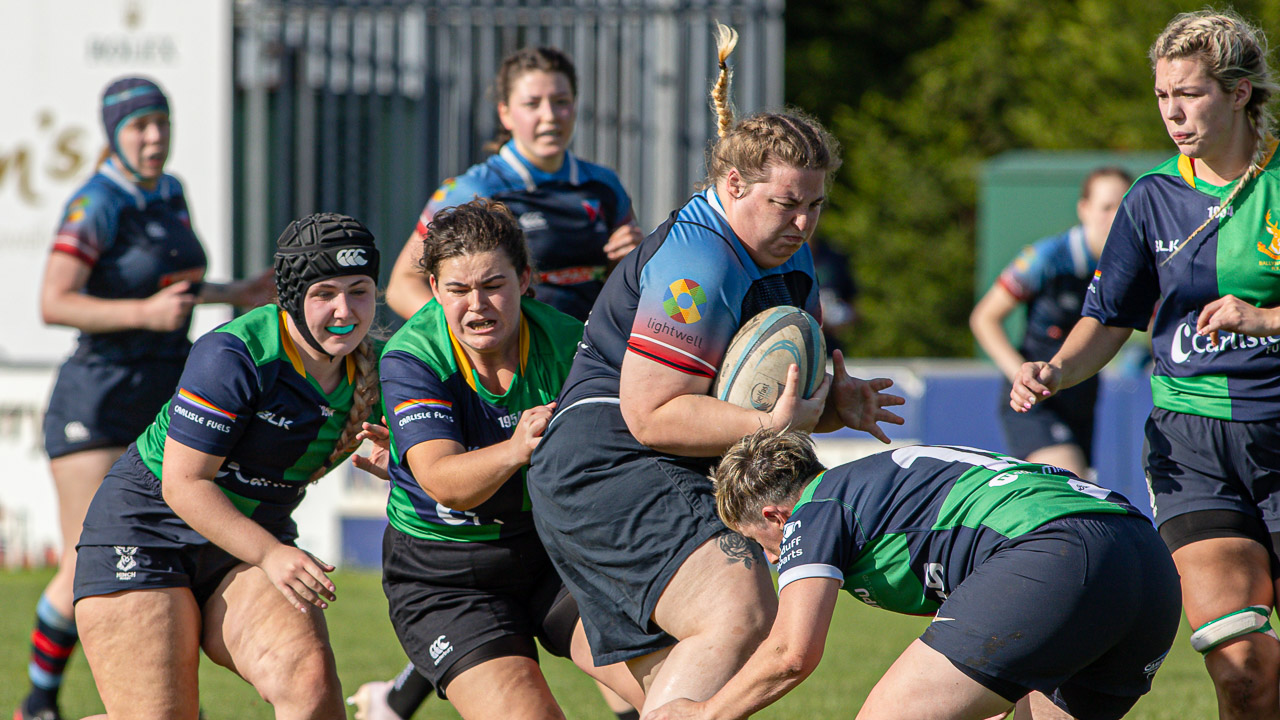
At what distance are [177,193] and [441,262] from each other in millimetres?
2230

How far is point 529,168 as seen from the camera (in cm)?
498

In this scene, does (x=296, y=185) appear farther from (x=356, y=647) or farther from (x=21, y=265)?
(x=356, y=647)

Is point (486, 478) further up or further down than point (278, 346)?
further down

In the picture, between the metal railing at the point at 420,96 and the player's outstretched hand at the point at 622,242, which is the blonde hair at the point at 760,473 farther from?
the metal railing at the point at 420,96

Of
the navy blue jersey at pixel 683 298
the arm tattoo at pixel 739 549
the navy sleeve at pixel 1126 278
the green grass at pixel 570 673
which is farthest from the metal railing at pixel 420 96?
the arm tattoo at pixel 739 549

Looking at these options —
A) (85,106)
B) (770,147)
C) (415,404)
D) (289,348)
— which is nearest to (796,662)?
(770,147)

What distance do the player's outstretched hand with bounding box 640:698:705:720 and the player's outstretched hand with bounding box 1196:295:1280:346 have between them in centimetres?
161

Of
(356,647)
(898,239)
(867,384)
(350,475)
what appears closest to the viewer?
(867,384)

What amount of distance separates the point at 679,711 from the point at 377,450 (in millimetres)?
1360

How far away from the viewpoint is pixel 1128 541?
2.94 metres

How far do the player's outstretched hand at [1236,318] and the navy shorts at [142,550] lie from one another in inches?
103

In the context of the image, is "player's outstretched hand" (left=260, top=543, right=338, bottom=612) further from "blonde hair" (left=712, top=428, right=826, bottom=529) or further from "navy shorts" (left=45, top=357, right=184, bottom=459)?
"navy shorts" (left=45, top=357, right=184, bottom=459)

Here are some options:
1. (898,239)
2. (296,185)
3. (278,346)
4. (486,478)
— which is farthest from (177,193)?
(898,239)

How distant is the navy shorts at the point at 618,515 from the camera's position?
3186mm
